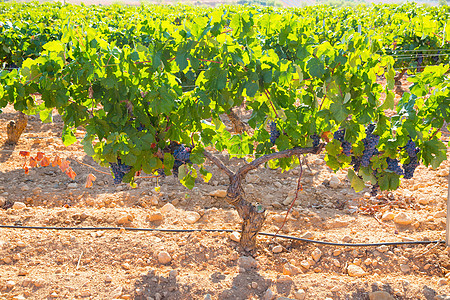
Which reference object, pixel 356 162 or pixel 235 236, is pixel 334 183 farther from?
pixel 356 162

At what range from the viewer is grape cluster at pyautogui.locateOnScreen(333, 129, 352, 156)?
2822 mm

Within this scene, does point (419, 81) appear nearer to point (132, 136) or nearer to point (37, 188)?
point (132, 136)

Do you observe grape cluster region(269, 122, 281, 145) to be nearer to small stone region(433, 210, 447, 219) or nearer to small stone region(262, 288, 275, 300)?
small stone region(262, 288, 275, 300)

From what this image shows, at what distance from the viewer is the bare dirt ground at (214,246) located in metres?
3.14

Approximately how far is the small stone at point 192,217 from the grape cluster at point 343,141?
178 centimetres

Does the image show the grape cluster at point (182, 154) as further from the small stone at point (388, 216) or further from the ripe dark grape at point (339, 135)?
the small stone at point (388, 216)

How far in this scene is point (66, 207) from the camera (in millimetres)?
4551

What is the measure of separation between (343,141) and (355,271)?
111cm

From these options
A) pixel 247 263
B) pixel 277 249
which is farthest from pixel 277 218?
pixel 247 263

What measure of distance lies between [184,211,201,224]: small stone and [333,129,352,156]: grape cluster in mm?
1778

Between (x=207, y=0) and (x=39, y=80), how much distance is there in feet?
331

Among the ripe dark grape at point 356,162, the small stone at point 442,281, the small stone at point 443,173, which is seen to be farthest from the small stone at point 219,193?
the small stone at point 443,173

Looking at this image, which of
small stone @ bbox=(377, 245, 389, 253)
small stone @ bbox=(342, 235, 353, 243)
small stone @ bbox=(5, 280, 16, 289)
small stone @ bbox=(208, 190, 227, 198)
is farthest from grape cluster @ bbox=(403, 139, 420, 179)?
small stone @ bbox=(5, 280, 16, 289)

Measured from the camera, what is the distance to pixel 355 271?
3.29 metres
